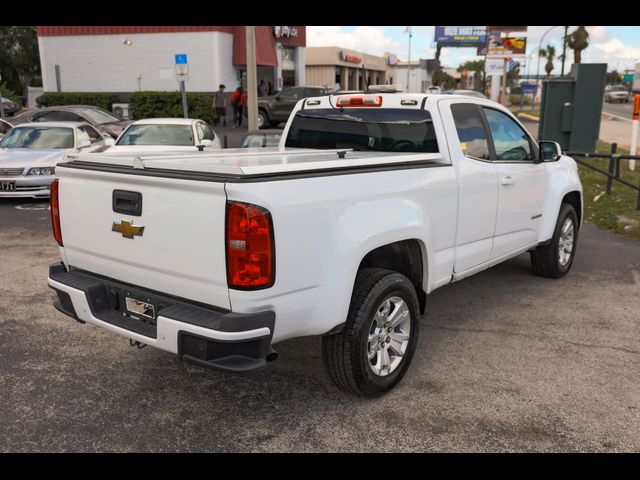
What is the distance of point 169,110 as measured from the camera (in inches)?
1053

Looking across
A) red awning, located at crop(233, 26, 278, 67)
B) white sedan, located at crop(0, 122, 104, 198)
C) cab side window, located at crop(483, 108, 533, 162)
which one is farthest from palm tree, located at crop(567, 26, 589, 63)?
cab side window, located at crop(483, 108, 533, 162)

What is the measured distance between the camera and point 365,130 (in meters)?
4.92

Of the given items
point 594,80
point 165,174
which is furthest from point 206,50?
point 165,174

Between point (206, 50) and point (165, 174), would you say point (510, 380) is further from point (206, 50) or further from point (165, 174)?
point (206, 50)

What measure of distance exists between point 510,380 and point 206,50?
26864 mm

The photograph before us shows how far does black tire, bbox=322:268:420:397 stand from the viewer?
11.4 ft

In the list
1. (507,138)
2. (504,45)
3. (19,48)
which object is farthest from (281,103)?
(19,48)

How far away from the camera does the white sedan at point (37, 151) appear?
34.3 ft

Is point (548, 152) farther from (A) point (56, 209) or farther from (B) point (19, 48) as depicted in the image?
(B) point (19, 48)

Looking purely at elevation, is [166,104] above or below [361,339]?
above

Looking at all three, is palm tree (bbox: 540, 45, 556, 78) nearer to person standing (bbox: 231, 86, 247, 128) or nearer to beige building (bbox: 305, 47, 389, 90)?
beige building (bbox: 305, 47, 389, 90)

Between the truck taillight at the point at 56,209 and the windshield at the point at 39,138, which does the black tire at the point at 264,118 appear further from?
the truck taillight at the point at 56,209

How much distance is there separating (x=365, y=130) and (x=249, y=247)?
7.60 feet

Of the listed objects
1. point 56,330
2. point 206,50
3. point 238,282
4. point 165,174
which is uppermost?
point 206,50
